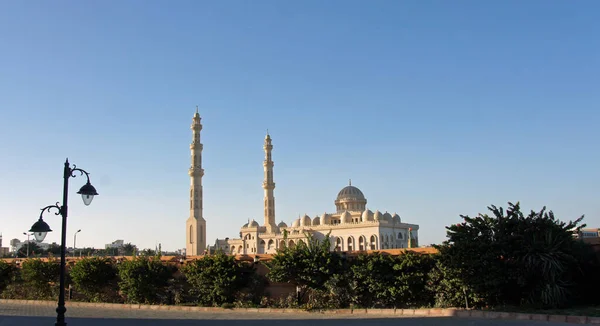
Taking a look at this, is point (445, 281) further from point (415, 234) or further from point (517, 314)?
point (415, 234)

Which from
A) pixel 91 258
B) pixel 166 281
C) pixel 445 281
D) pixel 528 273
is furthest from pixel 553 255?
pixel 91 258

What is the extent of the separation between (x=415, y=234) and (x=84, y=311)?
58.1 meters

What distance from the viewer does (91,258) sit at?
23.8 m

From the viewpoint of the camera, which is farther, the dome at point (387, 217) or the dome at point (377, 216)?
the dome at point (387, 217)

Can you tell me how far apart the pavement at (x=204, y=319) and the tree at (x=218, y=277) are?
101cm

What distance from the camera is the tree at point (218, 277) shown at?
20.4 metres

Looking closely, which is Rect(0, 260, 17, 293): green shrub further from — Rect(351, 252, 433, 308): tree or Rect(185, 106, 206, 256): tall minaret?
Rect(185, 106, 206, 256): tall minaret

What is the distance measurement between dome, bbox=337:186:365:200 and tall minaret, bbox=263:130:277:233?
11.5m

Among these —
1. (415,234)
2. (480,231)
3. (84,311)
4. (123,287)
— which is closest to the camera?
(480,231)

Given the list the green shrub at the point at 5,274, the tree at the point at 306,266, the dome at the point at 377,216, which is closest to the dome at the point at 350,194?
the dome at the point at 377,216

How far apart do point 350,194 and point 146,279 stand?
56323 millimetres

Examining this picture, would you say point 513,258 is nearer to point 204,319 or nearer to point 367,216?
point 204,319

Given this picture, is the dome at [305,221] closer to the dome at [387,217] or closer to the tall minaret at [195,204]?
the dome at [387,217]

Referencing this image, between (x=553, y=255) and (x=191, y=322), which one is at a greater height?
(x=553, y=255)
